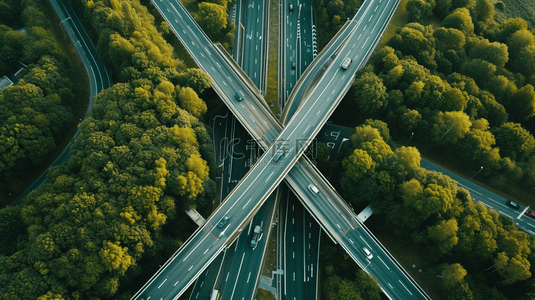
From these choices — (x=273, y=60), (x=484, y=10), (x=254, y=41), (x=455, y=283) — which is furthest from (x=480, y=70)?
(x=254, y=41)

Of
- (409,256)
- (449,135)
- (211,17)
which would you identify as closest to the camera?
(409,256)

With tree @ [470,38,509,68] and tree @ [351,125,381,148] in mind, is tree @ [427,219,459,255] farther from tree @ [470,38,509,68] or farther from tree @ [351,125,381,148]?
tree @ [470,38,509,68]

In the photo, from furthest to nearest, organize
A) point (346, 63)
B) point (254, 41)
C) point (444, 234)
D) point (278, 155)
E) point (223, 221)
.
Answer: point (254, 41)
point (346, 63)
point (278, 155)
point (223, 221)
point (444, 234)

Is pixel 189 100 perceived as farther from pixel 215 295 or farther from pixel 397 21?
pixel 397 21

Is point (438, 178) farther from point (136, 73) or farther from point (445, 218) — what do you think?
point (136, 73)

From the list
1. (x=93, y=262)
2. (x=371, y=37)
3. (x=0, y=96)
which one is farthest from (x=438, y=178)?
(x=0, y=96)

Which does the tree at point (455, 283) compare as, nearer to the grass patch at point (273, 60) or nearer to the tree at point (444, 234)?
the tree at point (444, 234)

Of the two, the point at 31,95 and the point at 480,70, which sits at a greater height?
the point at 31,95

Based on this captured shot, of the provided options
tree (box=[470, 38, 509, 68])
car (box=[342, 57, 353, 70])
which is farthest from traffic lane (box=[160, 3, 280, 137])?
tree (box=[470, 38, 509, 68])

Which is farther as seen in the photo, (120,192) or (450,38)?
(450,38)
